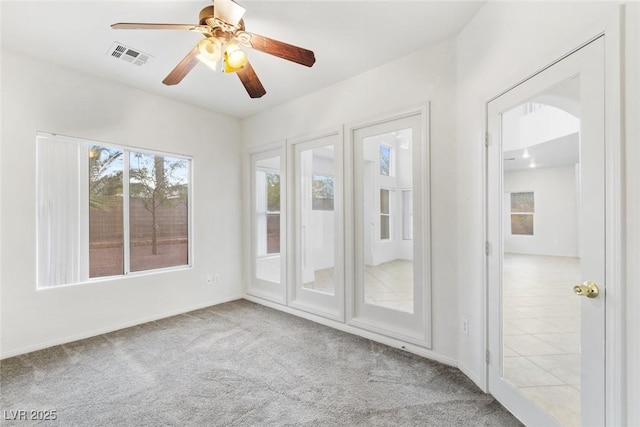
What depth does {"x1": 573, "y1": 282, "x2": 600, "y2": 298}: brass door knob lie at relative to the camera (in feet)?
4.43

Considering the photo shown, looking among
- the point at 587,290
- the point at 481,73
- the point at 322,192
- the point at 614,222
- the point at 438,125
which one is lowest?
the point at 587,290

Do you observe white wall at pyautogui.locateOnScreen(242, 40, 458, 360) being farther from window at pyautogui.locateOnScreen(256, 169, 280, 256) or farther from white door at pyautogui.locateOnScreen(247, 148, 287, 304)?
window at pyautogui.locateOnScreen(256, 169, 280, 256)

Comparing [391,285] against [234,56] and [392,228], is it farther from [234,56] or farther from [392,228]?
[234,56]

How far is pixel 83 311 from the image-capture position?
3.14 m

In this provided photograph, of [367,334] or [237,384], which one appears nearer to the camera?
[237,384]

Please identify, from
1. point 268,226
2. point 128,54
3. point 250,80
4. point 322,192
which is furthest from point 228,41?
point 268,226

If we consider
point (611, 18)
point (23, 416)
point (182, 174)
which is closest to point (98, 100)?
point (182, 174)

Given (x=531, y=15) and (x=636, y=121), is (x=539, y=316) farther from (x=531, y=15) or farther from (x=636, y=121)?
(x=531, y=15)

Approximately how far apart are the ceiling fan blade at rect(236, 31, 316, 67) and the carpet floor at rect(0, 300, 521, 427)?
242 centimetres

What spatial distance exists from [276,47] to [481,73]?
1541mm

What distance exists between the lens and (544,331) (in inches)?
68.9

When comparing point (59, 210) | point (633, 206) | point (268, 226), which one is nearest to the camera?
point (633, 206)

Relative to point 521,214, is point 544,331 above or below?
below

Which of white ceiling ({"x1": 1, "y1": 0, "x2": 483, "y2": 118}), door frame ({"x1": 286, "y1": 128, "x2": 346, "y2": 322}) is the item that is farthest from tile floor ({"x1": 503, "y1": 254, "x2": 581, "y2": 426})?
white ceiling ({"x1": 1, "y1": 0, "x2": 483, "y2": 118})
